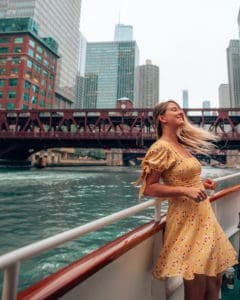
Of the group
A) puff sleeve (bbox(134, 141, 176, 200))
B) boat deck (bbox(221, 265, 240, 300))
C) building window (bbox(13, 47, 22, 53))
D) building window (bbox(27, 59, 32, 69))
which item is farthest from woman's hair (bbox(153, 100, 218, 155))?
building window (bbox(13, 47, 22, 53))

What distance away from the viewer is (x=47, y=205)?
930cm

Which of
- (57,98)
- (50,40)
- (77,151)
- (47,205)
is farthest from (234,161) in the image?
(47,205)

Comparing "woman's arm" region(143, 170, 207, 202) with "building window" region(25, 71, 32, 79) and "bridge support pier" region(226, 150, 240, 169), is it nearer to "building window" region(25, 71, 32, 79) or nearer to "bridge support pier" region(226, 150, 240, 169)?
"building window" region(25, 71, 32, 79)

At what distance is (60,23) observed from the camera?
302 feet

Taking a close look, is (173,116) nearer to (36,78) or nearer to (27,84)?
(27,84)

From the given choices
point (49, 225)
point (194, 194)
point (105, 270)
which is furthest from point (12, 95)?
point (194, 194)

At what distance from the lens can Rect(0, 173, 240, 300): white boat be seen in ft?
2.80

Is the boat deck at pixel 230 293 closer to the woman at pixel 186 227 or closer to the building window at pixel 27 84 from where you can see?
the woman at pixel 186 227

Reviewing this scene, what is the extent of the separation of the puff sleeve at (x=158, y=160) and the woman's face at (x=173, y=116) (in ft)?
0.90

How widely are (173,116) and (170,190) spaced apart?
1.96 ft

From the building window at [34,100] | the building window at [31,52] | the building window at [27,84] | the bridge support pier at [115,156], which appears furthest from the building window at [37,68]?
the bridge support pier at [115,156]

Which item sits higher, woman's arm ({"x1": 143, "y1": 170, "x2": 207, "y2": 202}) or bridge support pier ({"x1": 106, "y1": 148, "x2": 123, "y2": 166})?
bridge support pier ({"x1": 106, "y1": 148, "x2": 123, "y2": 166})

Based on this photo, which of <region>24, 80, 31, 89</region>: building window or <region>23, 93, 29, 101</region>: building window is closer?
<region>23, 93, 29, 101</region>: building window

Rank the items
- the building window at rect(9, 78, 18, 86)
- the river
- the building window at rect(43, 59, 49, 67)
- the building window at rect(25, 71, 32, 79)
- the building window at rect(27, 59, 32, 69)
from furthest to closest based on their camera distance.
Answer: the building window at rect(43, 59, 49, 67) → the building window at rect(27, 59, 32, 69) → the building window at rect(25, 71, 32, 79) → the building window at rect(9, 78, 18, 86) → the river
